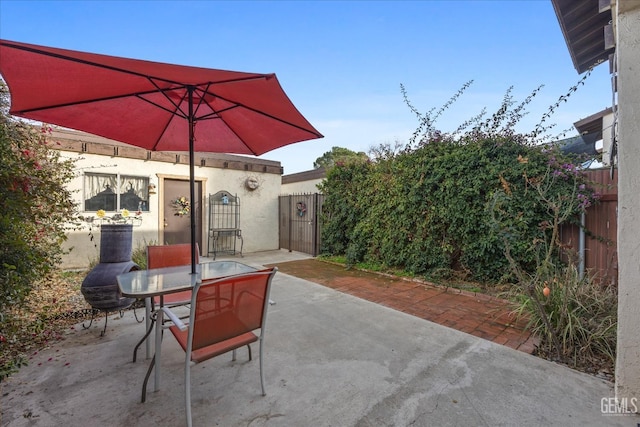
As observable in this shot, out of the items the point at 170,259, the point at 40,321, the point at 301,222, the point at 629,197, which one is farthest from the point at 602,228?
the point at 40,321

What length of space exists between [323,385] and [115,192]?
20.6 ft

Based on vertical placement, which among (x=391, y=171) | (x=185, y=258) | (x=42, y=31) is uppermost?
(x=42, y=31)

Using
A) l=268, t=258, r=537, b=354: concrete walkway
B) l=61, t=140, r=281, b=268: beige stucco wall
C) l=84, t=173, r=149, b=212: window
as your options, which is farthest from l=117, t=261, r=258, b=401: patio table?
l=84, t=173, r=149, b=212: window

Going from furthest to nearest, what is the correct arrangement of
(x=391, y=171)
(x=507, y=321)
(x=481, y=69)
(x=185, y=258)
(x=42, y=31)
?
1. (x=391, y=171)
2. (x=481, y=69)
3. (x=42, y=31)
4. (x=507, y=321)
5. (x=185, y=258)

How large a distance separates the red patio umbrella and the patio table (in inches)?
6.6

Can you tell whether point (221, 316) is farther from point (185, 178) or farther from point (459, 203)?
point (185, 178)

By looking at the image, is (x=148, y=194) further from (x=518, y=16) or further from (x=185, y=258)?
(x=518, y=16)

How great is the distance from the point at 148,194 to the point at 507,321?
7.24 meters

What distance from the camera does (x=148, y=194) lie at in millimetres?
6402

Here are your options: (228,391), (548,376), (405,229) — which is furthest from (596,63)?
(228,391)

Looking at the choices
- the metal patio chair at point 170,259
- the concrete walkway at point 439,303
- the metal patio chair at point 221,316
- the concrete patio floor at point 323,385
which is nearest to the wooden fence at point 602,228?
the concrete walkway at point 439,303

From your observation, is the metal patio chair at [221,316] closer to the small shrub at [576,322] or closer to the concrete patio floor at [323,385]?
the concrete patio floor at [323,385]

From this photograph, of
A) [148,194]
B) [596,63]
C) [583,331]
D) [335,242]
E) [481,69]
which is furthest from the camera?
[335,242]

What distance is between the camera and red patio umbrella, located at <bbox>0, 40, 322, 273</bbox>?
1.56m
